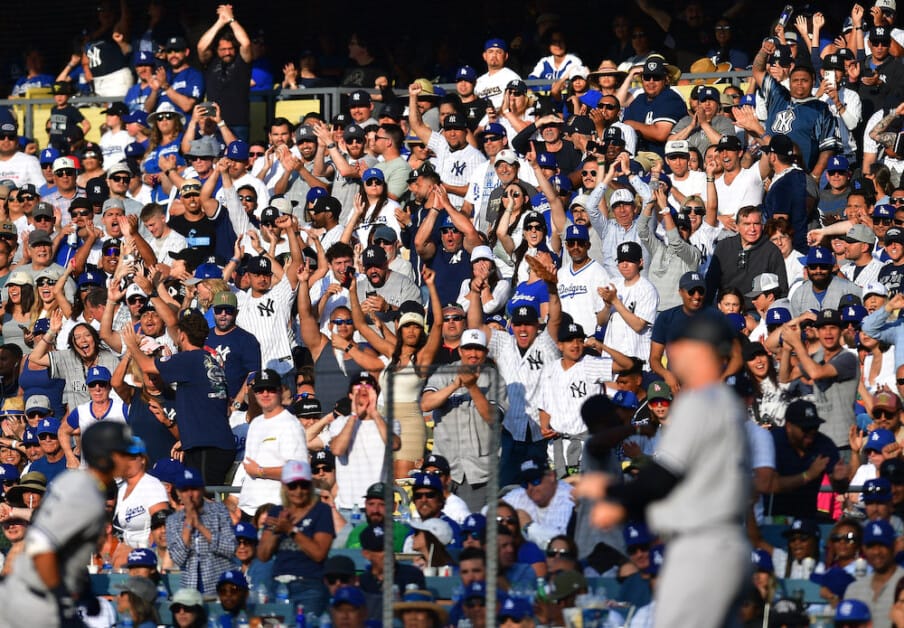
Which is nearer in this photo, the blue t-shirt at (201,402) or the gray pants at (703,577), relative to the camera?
the gray pants at (703,577)

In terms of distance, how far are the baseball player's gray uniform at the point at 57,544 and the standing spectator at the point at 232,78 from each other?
11411 millimetres

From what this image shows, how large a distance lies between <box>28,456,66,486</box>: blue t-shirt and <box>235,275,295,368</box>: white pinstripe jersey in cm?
196

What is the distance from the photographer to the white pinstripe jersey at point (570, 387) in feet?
43.5

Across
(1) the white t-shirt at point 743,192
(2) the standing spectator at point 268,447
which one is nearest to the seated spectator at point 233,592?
(2) the standing spectator at point 268,447

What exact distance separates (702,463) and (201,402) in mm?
7516

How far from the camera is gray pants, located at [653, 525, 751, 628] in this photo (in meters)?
7.03

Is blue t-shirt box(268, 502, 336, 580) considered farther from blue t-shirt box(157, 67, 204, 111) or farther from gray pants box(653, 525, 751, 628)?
blue t-shirt box(157, 67, 204, 111)

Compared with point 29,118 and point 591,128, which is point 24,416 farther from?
point 29,118

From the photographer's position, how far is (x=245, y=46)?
1942 centimetres

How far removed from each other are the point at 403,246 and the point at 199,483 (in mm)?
5118

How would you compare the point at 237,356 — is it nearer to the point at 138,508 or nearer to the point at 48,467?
the point at 48,467

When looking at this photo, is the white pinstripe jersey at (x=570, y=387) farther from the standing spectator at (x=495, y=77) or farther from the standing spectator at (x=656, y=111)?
the standing spectator at (x=495, y=77)

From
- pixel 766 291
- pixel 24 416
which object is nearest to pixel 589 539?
pixel 766 291

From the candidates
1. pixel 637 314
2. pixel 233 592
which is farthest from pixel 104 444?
pixel 637 314
